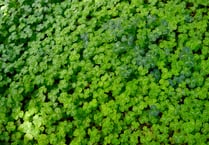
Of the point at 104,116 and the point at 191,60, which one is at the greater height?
the point at 191,60

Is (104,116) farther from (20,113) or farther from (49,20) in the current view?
(49,20)

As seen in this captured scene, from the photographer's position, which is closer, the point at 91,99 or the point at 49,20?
the point at 91,99

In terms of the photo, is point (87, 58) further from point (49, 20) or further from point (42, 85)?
point (49, 20)

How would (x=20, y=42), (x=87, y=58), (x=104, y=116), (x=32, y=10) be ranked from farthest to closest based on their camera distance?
(x=32, y=10), (x=20, y=42), (x=87, y=58), (x=104, y=116)

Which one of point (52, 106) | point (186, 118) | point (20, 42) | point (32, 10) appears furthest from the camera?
point (32, 10)

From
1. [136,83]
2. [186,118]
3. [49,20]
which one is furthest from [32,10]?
[186,118]

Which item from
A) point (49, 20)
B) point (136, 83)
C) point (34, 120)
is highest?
point (49, 20)

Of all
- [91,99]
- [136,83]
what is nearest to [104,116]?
[91,99]
